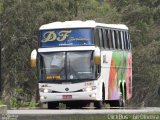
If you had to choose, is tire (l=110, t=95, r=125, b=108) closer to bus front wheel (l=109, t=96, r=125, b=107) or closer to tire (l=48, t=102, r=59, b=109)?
bus front wheel (l=109, t=96, r=125, b=107)

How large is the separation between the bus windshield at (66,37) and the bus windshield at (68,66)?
545mm

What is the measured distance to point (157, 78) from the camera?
192ft

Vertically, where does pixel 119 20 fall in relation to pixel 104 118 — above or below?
above

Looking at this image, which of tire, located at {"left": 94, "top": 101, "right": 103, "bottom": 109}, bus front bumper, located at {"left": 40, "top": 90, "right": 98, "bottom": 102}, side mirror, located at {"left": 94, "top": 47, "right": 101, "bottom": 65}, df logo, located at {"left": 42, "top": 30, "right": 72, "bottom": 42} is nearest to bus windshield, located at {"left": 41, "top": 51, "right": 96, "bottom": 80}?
side mirror, located at {"left": 94, "top": 47, "right": 101, "bottom": 65}

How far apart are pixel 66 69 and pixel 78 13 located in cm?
2305

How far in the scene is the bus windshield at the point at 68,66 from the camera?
3061cm

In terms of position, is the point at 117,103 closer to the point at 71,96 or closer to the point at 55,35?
the point at 71,96

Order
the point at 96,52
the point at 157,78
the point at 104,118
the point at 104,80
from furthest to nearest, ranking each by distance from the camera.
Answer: the point at 157,78, the point at 104,80, the point at 96,52, the point at 104,118

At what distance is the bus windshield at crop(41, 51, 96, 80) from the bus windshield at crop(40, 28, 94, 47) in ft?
1.79

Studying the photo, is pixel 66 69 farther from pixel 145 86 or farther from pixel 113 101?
pixel 145 86

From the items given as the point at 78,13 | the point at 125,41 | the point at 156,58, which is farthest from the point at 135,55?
the point at 125,41

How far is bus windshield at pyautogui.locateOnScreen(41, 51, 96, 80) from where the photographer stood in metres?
30.6

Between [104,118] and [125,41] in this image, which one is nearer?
[104,118]

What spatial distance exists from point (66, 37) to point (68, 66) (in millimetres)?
1472
